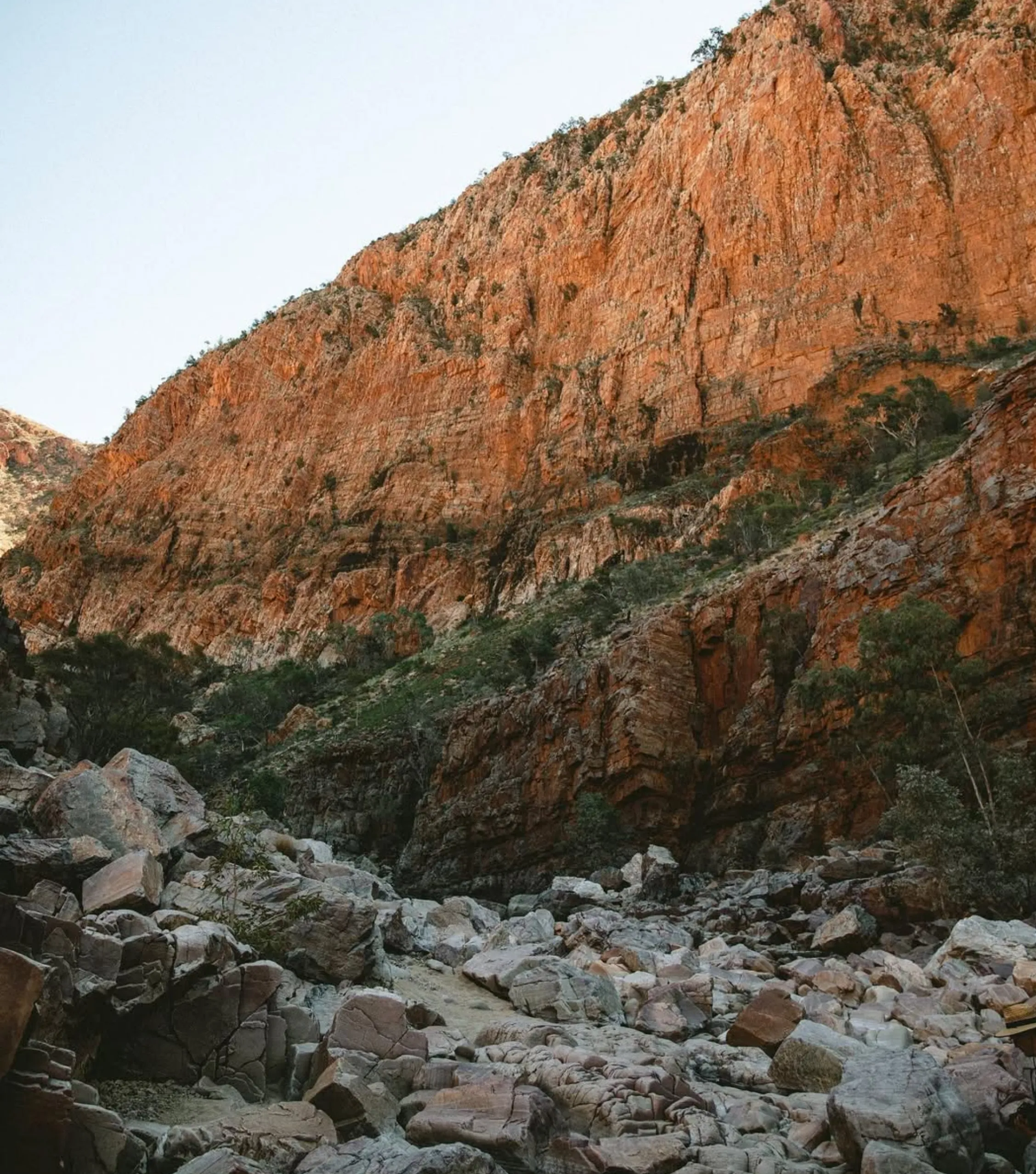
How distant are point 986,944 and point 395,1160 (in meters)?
9.41

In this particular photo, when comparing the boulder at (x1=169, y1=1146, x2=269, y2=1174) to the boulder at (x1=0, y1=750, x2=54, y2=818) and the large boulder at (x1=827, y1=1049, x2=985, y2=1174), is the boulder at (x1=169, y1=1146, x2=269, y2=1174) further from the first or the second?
the boulder at (x1=0, y1=750, x2=54, y2=818)

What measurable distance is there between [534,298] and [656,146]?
611 inches

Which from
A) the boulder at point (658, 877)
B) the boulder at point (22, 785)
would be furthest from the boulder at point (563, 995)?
the boulder at point (658, 877)

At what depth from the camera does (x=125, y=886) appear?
9906mm

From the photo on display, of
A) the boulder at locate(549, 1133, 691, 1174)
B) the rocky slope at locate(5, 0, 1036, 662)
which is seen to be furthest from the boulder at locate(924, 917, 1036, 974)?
the rocky slope at locate(5, 0, 1036, 662)

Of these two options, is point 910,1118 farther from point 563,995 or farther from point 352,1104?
point 563,995

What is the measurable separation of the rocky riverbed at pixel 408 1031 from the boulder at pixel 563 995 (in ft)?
0.13

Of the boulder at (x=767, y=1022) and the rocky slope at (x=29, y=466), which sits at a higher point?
the rocky slope at (x=29, y=466)

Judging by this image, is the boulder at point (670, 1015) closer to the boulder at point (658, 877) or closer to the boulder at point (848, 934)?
the boulder at point (848, 934)

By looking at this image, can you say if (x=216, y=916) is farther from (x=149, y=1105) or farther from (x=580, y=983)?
(x=580, y=983)

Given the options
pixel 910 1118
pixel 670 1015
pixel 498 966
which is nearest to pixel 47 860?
pixel 498 966

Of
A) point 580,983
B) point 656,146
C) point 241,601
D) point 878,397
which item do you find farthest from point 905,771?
point 656,146

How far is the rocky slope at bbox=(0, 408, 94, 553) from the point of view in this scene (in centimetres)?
12094

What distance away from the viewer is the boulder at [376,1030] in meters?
9.01
